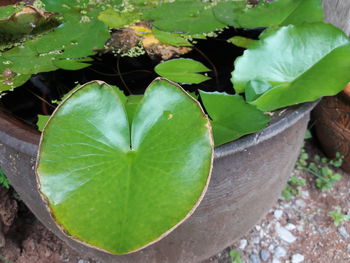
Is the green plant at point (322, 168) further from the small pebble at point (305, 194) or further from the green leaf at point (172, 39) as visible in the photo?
the green leaf at point (172, 39)

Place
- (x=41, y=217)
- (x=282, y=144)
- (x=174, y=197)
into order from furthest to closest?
(x=41, y=217) < (x=282, y=144) < (x=174, y=197)

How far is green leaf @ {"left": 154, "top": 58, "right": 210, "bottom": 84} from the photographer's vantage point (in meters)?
0.83

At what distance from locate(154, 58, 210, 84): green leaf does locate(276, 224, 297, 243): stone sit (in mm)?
725

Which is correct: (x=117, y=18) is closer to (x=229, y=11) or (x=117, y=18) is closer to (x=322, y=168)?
(x=229, y=11)

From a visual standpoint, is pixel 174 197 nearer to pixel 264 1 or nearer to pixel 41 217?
pixel 41 217

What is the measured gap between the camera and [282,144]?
767mm

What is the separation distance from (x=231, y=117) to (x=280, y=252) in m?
0.76

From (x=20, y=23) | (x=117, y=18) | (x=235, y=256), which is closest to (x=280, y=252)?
(x=235, y=256)

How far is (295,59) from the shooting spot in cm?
78

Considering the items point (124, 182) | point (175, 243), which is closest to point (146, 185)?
point (124, 182)

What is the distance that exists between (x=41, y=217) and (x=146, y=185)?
406 millimetres

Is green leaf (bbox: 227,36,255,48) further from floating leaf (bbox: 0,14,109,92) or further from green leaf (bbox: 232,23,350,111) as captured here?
floating leaf (bbox: 0,14,109,92)

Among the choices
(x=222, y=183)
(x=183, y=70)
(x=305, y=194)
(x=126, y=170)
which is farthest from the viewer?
(x=305, y=194)

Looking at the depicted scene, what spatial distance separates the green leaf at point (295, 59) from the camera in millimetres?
737
